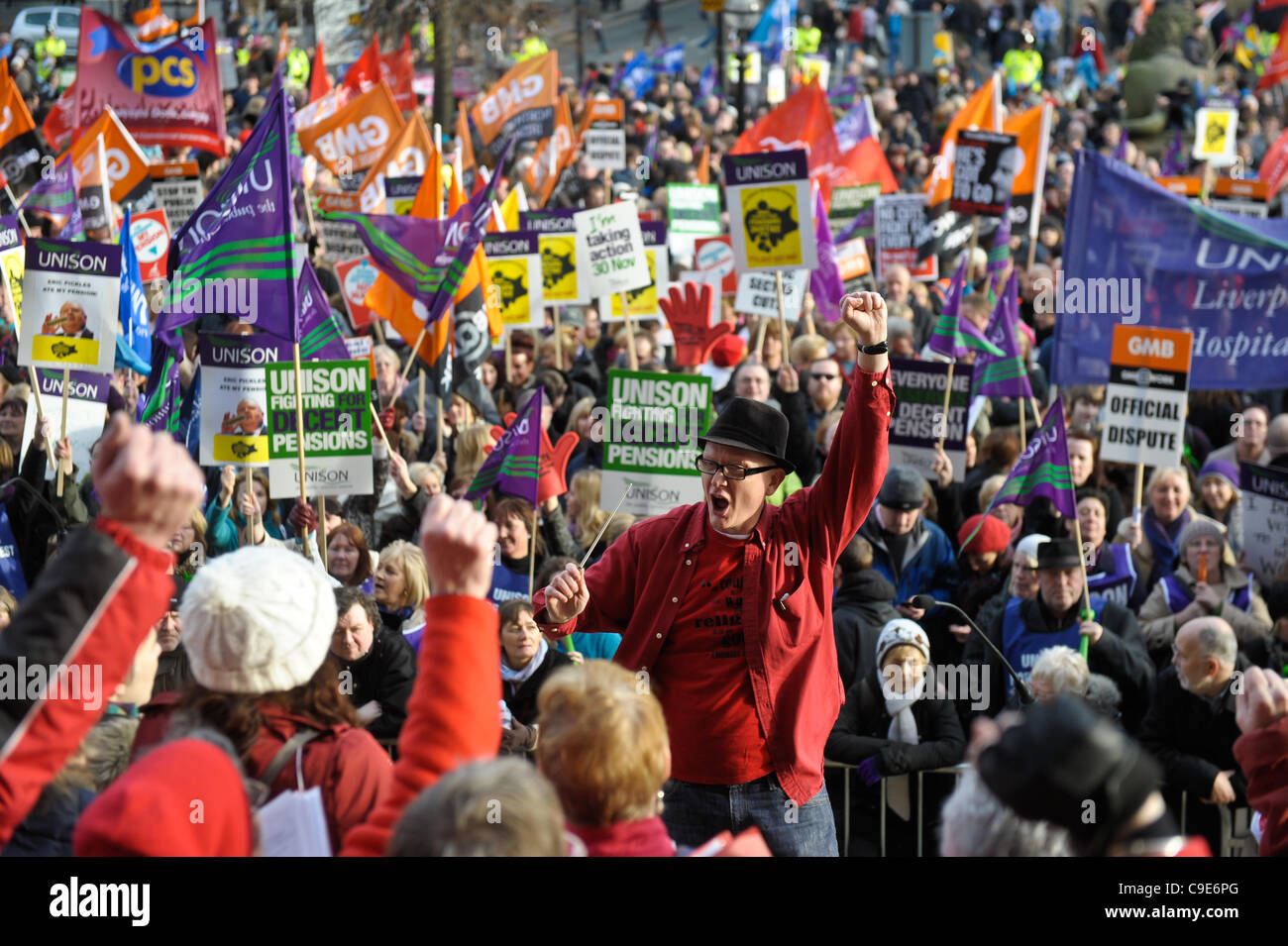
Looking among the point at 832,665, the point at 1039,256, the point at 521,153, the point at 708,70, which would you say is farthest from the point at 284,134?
the point at 708,70

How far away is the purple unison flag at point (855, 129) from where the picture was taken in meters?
16.3

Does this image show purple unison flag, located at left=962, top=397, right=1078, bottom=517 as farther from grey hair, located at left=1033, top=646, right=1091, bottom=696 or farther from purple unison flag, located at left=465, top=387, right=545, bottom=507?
purple unison flag, located at left=465, top=387, right=545, bottom=507

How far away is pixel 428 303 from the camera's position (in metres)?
10.1

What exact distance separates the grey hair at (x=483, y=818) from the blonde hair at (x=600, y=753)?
1.76 feet

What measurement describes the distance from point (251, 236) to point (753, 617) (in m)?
3.95

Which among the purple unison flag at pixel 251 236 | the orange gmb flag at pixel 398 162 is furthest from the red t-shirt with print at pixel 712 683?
the orange gmb flag at pixel 398 162

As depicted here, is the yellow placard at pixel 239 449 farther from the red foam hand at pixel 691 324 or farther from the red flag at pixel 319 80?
the red flag at pixel 319 80

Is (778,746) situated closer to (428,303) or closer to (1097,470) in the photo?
(1097,470)

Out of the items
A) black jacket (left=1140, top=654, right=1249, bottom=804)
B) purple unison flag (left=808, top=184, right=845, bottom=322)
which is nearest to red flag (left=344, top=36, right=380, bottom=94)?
purple unison flag (left=808, top=184, right=845, bottom=322)

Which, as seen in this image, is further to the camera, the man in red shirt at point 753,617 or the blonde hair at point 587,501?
the blonde hair at point 587,501

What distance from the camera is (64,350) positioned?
817 centimetres

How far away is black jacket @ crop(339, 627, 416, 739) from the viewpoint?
615cm

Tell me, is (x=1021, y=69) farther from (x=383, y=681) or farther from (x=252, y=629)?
(x=252, y=629)

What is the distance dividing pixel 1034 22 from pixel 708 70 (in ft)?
23.0
